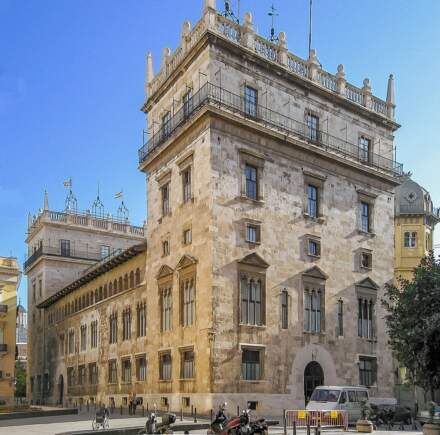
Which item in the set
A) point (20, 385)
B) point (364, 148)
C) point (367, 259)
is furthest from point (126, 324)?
point (20, 385)

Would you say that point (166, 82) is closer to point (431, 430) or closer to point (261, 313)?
point (261, 313)

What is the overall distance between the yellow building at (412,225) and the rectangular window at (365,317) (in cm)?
1572

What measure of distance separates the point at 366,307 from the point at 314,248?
590 cm

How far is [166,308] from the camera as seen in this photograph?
39.3 meters

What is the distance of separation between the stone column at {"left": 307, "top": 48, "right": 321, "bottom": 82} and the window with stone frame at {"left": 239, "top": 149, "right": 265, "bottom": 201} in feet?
25.0

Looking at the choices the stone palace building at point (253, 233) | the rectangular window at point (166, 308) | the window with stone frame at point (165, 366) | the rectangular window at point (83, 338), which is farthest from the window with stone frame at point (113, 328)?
the window with stone frame at point (165, 366)

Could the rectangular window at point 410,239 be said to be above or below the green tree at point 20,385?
above

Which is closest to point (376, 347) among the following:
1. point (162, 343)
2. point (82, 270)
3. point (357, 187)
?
point (357, 187)

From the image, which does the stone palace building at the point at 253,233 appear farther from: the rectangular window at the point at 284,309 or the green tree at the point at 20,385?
the green tree at the point at 20,385

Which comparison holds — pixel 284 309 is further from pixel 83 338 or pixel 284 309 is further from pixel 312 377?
pixel 83 338

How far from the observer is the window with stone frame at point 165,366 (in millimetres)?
37812

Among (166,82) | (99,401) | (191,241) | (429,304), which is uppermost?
(166,82)

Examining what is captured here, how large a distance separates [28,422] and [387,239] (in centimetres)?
2539

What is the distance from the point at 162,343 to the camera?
A: 39.0m
